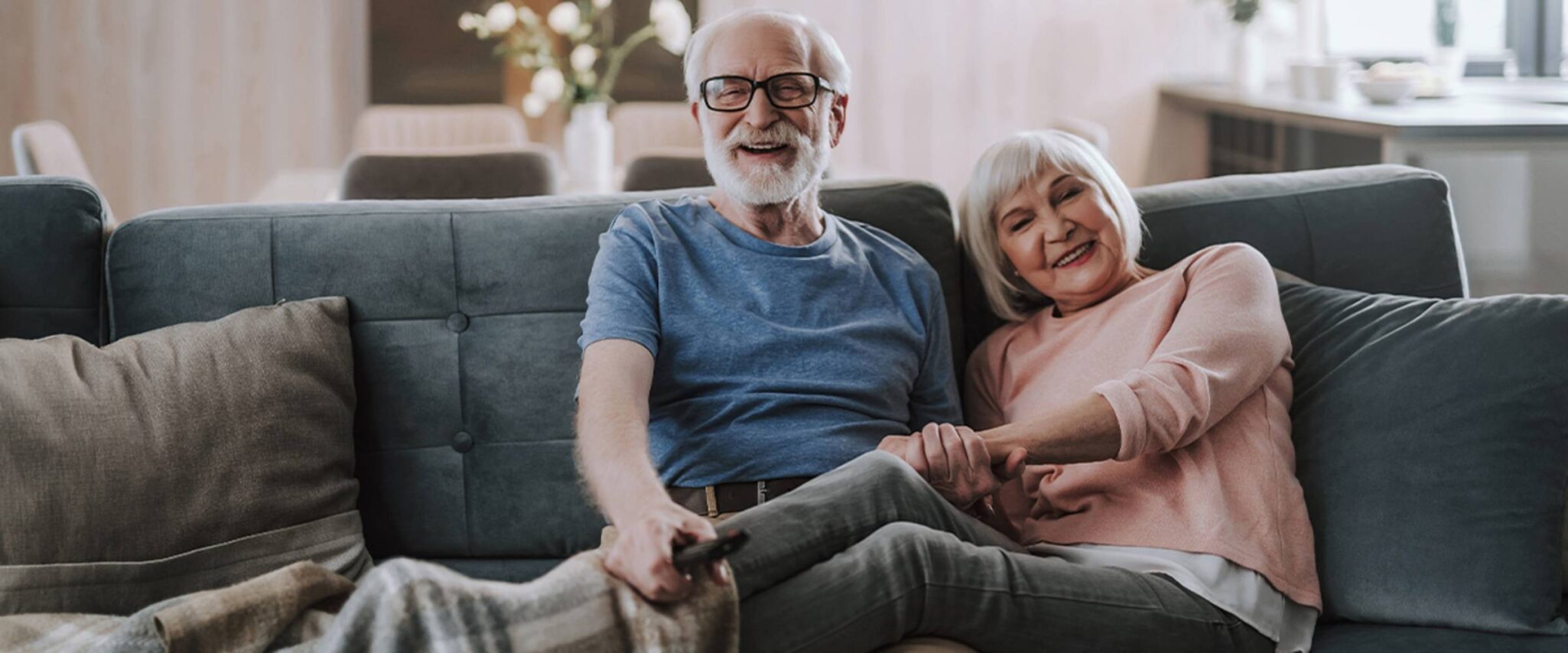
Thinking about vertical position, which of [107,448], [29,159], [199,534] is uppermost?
[29,159]

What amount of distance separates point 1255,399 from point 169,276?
1.37 m

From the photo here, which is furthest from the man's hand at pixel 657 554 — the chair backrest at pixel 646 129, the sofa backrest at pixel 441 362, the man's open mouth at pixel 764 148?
the chair backrest at pixel 646 129

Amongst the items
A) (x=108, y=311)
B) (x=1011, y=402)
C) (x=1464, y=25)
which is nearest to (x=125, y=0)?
(x=108, y=311)

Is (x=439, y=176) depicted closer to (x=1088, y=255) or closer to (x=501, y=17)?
(x=501, y=17)

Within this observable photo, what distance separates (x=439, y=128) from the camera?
4.06 meters

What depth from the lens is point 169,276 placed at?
1.81 meters

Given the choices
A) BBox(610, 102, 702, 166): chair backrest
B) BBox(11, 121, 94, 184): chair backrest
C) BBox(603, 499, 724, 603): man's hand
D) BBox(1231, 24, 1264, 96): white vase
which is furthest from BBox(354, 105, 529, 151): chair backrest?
BBox(603, 499, 724, 603): man's hand

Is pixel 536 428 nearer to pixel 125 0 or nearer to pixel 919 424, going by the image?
pixel 919 424

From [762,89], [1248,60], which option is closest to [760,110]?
[762,89]

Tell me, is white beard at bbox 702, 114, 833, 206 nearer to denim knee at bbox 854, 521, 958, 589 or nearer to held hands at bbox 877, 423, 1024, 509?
held hands at bbox 877, 423, 1024, 509

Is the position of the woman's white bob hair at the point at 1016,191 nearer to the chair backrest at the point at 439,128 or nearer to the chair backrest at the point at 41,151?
the chair backrest at the point at 41,151

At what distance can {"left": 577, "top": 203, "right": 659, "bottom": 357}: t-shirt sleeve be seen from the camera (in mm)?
1676

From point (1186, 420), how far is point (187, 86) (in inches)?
165

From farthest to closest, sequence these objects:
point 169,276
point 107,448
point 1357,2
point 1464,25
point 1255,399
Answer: point 1357,2
point 1464,25
point 169,276
point 1255,399
point 107,448
